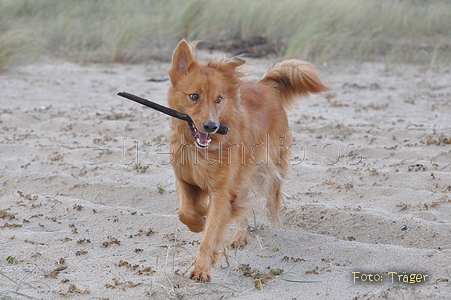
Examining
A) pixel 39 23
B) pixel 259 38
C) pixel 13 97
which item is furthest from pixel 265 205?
pixel 39 23

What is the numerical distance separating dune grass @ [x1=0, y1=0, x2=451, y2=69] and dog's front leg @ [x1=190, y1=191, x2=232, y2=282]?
6.72m

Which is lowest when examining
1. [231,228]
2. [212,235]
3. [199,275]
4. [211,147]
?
[231,228]

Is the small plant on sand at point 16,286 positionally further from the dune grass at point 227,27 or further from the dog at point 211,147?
the dune grass at point 227,27

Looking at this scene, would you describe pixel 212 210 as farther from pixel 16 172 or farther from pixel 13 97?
pixel 13 97

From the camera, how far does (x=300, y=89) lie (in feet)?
16.3

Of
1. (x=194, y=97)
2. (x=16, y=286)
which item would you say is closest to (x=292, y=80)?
(x=194, y=97)

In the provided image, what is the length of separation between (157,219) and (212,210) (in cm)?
75

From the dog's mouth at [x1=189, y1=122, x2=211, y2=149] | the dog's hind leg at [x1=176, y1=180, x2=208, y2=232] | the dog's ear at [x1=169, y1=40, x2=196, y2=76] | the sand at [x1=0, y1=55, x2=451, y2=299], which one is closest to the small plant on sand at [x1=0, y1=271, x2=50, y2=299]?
the sand at [x1=0, y1=55, x2=451, y2=299]

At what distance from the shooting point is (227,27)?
11977 mm

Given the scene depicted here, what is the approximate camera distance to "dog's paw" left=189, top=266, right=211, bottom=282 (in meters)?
3.35

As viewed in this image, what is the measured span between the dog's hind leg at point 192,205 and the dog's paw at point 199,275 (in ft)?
1.73

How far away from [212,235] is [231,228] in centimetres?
110

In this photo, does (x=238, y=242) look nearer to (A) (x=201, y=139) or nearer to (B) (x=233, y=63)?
(A) (x=201, y=139)

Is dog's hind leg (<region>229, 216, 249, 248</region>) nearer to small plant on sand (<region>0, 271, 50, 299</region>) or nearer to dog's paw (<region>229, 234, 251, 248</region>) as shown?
dog's paw (<region>229, 234, 251, 248</region>)
